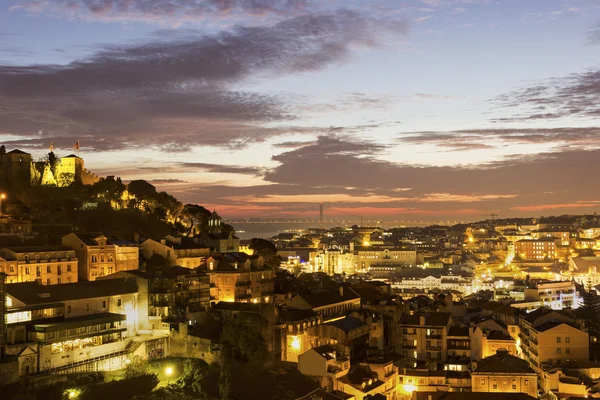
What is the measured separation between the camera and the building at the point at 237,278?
1465 inches

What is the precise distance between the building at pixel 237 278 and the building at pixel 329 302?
2.18m

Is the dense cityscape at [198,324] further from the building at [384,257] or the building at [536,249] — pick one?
the building at [536,249]

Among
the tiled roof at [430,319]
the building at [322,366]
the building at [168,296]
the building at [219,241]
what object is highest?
the building at [219,241]

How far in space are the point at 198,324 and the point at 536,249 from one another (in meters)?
92.2

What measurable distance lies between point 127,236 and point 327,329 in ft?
43.8

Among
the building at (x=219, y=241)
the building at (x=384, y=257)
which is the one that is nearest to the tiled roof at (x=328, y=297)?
the building at (x=219, y=241)

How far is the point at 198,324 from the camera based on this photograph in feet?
105

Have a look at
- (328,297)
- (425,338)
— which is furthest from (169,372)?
(425,338)

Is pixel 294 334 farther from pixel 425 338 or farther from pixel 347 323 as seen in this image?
pixel 425 338

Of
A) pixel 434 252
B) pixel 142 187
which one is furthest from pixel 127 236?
pixel 434 252

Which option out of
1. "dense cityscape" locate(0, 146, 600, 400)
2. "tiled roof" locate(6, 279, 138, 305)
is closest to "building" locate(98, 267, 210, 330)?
"dense cityscape" locate(0, 146, 600, 400)

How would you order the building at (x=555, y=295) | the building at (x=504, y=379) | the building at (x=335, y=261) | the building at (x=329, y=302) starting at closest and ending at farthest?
the building at (x=504, y=379) → the building at (x=329, y=302) → the building at (x=555, y=295) → the building at (x=335, y=261)

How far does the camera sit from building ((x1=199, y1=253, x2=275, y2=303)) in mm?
37219

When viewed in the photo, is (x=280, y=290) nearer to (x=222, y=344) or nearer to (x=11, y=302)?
(x=222, y=344)
